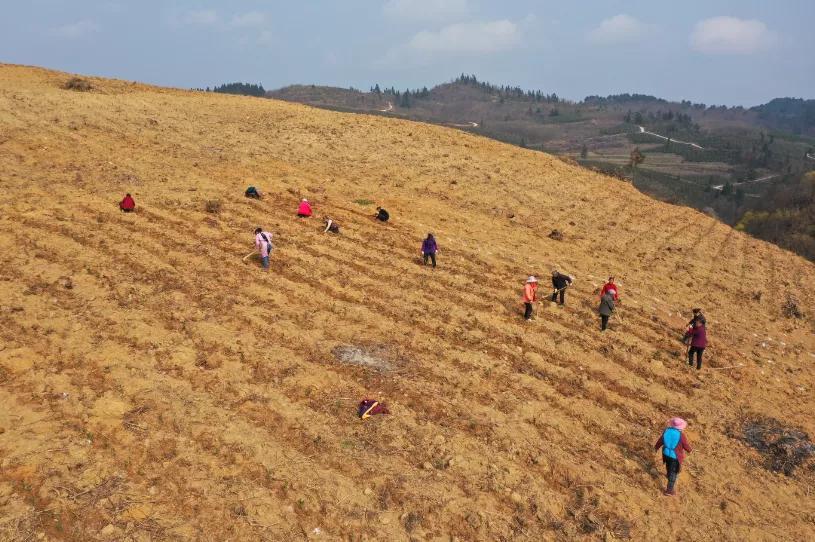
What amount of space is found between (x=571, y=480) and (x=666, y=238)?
19.8 meters

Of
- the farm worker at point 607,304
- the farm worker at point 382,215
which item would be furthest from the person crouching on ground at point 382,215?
the farm worker at point 607,304

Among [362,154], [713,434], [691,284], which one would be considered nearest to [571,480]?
[713,434]

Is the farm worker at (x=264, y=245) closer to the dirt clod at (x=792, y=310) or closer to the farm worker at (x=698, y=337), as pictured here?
the farm worker at (x=698, y=337)

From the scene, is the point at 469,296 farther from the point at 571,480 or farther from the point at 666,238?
the point at 666,238

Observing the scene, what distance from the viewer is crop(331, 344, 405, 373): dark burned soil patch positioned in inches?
480

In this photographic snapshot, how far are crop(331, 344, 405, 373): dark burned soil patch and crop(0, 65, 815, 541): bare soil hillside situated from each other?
5 centimetres

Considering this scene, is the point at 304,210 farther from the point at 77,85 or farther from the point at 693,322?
the point at 77,85

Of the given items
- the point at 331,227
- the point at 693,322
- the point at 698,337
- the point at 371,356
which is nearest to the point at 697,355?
the point at 698,337

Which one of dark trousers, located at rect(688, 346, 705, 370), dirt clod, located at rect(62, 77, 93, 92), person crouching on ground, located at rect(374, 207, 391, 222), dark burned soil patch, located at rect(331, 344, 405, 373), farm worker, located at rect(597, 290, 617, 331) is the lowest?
dark trousers, located at rect(688, 346, 705, 370)

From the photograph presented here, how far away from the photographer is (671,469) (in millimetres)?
9742

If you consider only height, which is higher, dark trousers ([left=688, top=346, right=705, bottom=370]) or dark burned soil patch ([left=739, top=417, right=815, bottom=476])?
dark trousers ([left=688, top=346, right=705, bottom=370])

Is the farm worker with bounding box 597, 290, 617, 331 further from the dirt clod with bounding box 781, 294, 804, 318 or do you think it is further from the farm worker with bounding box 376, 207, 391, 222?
the dirt clod with bounding box 781, 294, 804, 318

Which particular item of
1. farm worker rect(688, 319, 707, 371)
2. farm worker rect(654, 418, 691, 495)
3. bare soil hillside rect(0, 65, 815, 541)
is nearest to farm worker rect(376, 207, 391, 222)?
bare soil hillside rect(0, 65, 815, 541)

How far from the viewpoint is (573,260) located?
70.9ft
